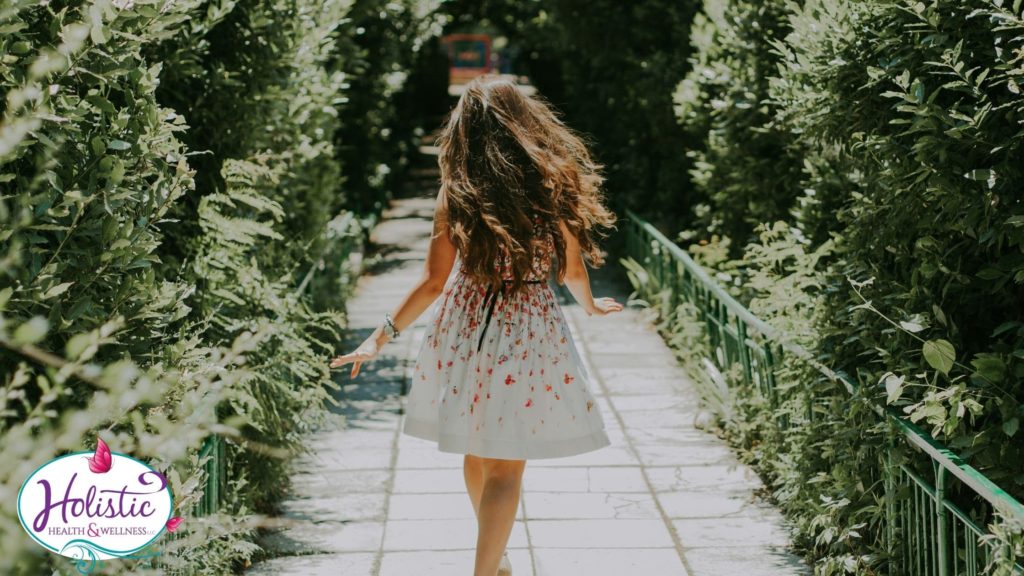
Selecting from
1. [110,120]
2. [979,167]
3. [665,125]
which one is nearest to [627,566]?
[979,167]

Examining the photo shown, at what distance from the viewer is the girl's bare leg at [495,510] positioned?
161 inches

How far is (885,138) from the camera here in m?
4.09

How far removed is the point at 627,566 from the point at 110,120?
274cm

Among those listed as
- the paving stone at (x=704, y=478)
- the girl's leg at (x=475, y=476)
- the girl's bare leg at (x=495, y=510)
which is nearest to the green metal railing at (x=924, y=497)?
the paving stone at (x=704, y=478)

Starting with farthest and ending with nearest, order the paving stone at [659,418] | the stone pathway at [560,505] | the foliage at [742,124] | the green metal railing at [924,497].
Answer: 1. the foliage at [742,124]
2. the paving stone at [659,418]
3. the stone pathway at [560,505]
4. the green metal railing at [924,497]

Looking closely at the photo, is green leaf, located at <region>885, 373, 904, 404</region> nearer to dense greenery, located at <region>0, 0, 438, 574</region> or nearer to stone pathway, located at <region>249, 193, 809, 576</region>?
stone pathway, located at <region>249, 193, 809, 576</region>

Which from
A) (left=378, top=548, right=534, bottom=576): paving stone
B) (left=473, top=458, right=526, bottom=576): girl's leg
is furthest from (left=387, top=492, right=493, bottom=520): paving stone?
(left=473, top=458, right=526, bottom=576): girl's leg

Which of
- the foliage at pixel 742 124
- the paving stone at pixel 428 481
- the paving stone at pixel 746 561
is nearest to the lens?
the paving stone at pixel 746 561

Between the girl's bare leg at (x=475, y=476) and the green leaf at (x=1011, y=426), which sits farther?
the girl's bare leg at (x=475, y=476)

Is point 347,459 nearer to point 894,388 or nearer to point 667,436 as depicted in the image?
point 667,436

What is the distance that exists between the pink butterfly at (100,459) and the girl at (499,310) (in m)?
1.26

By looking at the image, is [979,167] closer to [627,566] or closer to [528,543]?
[627,566]

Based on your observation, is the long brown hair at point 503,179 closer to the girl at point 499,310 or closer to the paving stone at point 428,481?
the girl at point 499,310

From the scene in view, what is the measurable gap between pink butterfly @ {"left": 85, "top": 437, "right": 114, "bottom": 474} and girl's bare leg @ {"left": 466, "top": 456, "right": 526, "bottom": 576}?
161 centimetres
